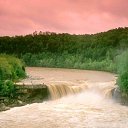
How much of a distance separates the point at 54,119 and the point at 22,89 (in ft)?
20.1

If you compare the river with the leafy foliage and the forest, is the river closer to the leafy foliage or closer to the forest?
the leafy foliage

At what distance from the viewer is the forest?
254 feet

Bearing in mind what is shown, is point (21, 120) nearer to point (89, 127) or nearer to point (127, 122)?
point (89, 127)

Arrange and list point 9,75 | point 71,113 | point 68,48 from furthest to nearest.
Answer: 1. point 68,48
2. point 9,75
3. point 71,113

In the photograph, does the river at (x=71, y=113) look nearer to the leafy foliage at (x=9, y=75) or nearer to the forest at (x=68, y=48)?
the leafy foliage at (x=9, y=75)

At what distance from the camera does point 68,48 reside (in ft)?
310

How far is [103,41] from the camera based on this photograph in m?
88.5

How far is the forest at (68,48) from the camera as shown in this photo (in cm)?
7738

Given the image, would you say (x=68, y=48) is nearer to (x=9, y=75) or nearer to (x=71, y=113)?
(x=9, y=75)

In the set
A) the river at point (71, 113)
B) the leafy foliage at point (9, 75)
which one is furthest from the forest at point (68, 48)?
the river at point (71, 113)

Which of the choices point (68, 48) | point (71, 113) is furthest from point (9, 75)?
point (68, 48)

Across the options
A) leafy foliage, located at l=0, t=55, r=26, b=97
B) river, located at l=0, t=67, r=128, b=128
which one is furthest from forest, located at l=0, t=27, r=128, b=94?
river, located at l=0, t=67, r=128, b=128

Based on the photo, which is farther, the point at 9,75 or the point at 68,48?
the point at 68,48

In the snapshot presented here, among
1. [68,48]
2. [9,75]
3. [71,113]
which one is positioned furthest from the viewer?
[68,48]
